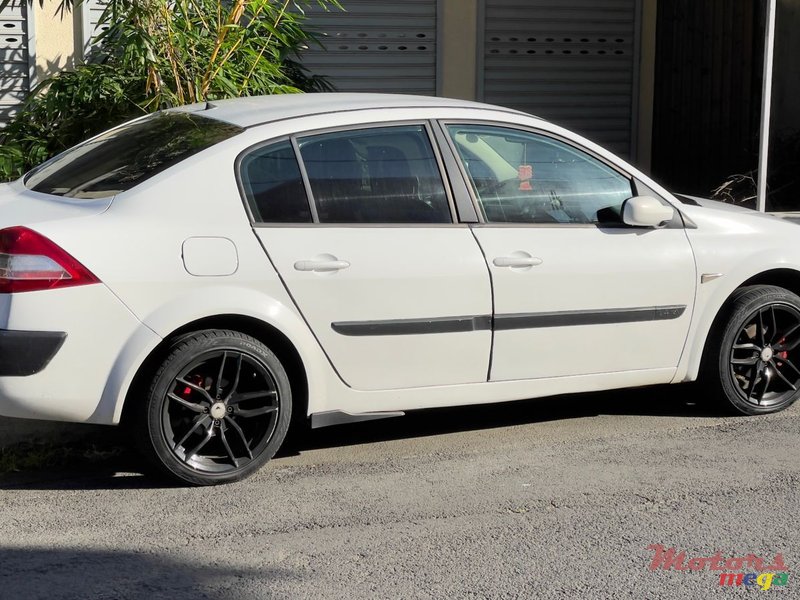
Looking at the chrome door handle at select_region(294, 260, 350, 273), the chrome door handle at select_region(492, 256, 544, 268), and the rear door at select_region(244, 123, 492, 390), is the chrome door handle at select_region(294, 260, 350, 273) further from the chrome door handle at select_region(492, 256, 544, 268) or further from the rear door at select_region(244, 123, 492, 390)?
the chrome door handle at select_region(492, 256, 544, 268)

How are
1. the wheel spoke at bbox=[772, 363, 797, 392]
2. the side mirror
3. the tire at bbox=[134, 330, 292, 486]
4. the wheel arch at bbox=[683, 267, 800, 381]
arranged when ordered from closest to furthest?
the tire at bbox=[134, 330, 292, 486]
the side mirror
the wheel arch at bbox=[683, 267, 800, 381]
the wheel spoke at bbox=[772, 363, 797, 392]

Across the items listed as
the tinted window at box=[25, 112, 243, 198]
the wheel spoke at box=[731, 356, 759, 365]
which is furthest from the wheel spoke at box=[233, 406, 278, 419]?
the wheel spoke at box=[731, 356, 759, 365]

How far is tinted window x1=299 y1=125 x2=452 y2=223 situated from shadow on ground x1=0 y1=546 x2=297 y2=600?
1548mm

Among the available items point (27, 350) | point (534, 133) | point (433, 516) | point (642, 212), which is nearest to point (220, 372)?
point (27, 350)

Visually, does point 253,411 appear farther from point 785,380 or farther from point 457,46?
point 457,46

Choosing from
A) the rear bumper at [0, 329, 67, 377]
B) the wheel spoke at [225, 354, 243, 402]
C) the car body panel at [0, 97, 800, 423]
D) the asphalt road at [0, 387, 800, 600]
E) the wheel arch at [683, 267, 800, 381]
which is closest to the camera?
the asphalt road at [0, 387, 800, 600]

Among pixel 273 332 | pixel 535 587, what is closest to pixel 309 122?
pixel 273 332

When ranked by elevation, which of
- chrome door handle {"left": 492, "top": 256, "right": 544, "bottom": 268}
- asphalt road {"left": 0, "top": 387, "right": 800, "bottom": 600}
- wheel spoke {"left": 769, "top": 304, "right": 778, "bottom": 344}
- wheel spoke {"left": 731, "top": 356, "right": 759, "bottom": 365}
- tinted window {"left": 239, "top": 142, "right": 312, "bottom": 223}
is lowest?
asphalt road {"left": 0, "top": 387, "right": 800, "bottom": 600}

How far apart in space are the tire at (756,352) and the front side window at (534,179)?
0.82 metres

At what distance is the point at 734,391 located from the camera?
19.1 ft

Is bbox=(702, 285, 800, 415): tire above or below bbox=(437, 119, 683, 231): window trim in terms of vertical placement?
below

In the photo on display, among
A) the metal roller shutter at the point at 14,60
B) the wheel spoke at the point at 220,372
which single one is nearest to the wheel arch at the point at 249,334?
the wheel spoke at the point at 220,372

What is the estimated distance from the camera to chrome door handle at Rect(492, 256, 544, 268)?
5082 millimetres

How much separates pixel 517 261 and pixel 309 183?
95cm
